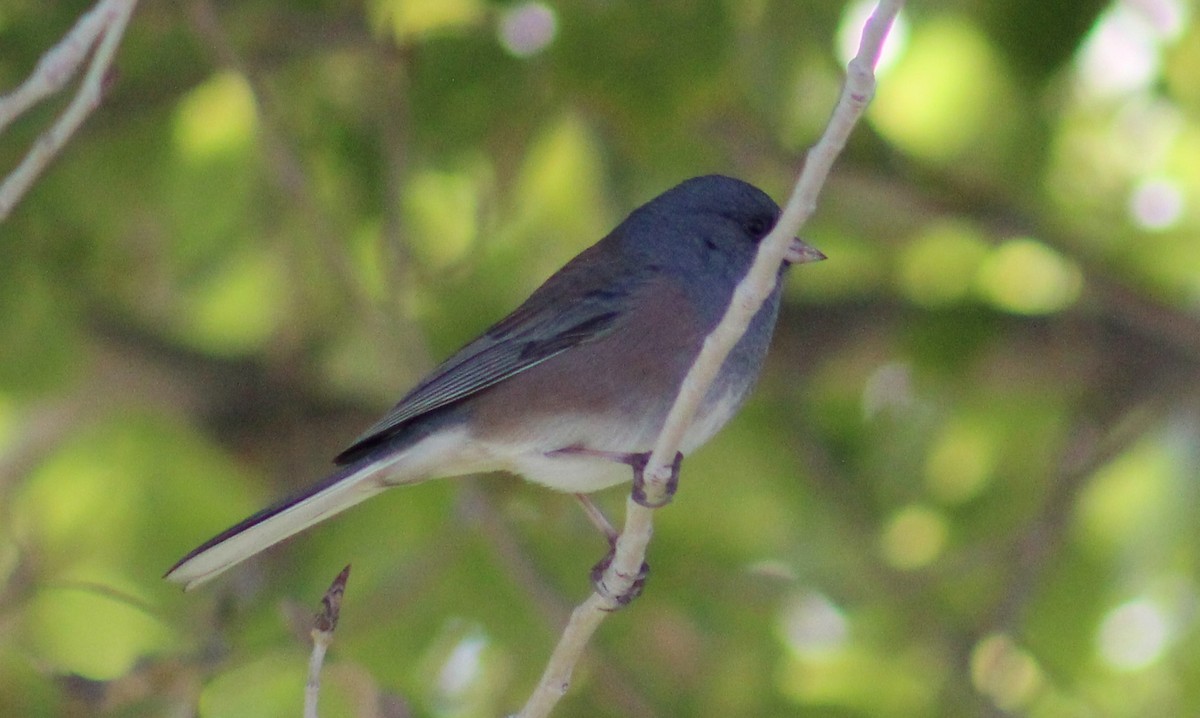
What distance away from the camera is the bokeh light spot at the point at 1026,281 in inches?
194

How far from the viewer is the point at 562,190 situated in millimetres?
4898

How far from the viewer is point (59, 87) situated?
2549 mm

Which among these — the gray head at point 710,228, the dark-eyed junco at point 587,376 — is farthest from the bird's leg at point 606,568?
the gray head at point 710,228

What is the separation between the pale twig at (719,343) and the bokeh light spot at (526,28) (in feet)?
6.24

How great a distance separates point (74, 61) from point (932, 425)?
3394 mm

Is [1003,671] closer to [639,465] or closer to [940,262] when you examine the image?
[940,262]

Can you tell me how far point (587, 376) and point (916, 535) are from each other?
204 centimetres

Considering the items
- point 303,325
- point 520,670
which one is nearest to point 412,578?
point 520,670

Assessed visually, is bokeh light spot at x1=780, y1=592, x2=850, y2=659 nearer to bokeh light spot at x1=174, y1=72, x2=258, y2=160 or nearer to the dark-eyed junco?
the dark-eyed junco

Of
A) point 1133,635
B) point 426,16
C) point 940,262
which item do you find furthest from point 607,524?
point 1133,635

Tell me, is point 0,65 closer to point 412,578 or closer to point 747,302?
point 412,578

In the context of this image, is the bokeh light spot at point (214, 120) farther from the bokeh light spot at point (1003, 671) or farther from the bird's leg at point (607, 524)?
the bokeh light spot at point (1003, 671)

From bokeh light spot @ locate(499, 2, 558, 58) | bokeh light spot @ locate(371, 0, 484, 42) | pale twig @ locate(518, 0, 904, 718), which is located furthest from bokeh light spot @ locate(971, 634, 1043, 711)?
bokeh light spot @ locate(371, 0, 484, 42)

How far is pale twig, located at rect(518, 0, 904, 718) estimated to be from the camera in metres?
2.04
